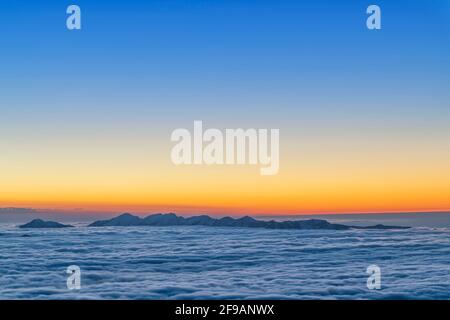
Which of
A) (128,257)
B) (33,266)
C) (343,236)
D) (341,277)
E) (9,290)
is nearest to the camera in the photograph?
(9,290)

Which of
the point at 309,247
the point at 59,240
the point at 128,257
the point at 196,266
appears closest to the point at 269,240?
the point at 309,247

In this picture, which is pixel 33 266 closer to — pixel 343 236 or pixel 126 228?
pixel 126 228

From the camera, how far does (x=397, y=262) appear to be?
11.1 m

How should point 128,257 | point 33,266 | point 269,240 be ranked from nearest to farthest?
point 33,266
point 128,257
point 269,240

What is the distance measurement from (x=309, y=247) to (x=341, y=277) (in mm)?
2660

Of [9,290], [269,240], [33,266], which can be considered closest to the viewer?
[9,290]

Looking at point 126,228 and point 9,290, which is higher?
point 126,228

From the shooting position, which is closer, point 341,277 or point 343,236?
point 341,277
